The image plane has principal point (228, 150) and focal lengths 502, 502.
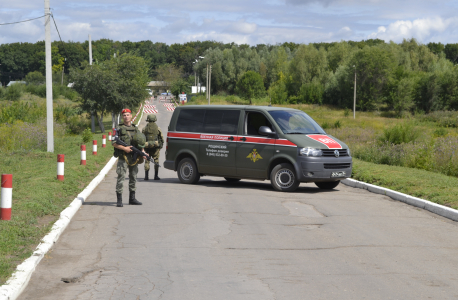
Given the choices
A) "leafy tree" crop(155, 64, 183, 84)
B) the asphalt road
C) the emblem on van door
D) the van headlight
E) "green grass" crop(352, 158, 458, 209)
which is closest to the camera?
the asphalt road

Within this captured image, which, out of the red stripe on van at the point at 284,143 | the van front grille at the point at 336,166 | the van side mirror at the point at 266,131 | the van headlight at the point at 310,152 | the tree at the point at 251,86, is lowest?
A: the van front grille at the point at 336,166

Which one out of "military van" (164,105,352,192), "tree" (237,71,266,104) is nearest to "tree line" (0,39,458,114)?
"tree" (237,71,266,104)

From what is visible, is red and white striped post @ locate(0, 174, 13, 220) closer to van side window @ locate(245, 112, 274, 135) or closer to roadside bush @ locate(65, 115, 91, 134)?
van side window @ locate(245, 112, 274, 135)

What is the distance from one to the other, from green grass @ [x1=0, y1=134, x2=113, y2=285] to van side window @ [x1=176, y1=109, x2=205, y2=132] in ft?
9.93

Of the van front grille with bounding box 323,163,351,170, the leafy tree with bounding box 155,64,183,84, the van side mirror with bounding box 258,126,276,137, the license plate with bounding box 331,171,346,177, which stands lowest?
the license plate with bounding box 331,171,346,177

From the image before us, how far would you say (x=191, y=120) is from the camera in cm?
1396

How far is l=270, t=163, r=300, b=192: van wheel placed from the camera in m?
12.2

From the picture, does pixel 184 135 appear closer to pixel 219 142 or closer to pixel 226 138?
pixel 219 142

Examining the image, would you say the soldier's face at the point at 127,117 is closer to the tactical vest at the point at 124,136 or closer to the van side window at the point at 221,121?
the tactical vest at the point at 124,136

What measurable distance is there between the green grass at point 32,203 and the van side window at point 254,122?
4.46 meters

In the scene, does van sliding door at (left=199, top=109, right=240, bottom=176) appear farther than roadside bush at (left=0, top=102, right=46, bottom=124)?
No

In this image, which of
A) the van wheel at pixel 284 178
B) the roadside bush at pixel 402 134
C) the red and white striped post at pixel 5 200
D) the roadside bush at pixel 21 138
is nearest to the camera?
the red and white striped post at pixel 5 200

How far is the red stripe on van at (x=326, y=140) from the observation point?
12.3 metres

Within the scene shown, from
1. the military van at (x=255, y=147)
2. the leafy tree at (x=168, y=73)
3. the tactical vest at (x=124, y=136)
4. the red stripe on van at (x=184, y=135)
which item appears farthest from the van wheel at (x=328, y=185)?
the leafy tree at (x=168, y=73)
